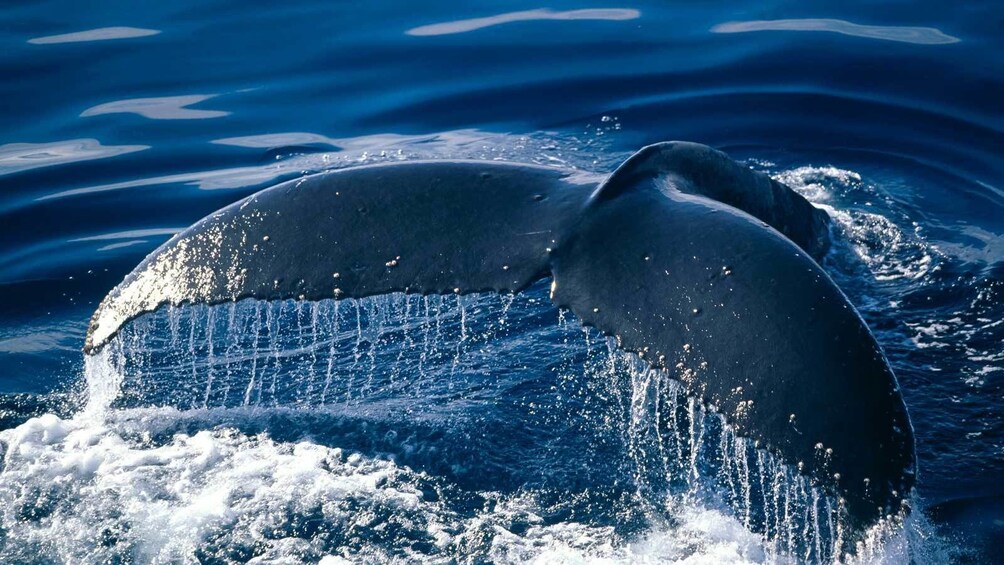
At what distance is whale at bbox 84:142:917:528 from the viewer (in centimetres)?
320

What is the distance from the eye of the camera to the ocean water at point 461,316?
185 inches

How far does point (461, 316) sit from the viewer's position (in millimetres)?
6586

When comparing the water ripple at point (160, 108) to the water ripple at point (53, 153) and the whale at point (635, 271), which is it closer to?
the water ripple at point (53, 153)

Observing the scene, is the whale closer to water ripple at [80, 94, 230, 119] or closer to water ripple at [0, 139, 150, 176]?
water ripple at [0, 139, 150, 176]

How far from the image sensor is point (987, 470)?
4855 millimetres

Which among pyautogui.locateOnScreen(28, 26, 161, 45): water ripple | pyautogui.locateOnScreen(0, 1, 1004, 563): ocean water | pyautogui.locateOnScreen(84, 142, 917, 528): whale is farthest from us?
pyautogui.locateOnScreen(28, 26, 161, 45): water ripple

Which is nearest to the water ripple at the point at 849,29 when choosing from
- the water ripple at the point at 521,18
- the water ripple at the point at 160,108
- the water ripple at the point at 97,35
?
the water ripple at the point at 521,18

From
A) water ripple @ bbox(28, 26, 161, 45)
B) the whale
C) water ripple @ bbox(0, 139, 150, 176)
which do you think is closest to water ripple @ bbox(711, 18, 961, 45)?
Answer: water ripple @ bbox(0, 139, 150, 176)

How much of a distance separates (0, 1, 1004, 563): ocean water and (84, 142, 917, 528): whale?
0.69ft

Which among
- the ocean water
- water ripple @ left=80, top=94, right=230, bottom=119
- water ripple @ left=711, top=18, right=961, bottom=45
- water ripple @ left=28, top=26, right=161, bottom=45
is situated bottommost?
the ocean water

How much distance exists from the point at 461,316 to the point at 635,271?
289cm

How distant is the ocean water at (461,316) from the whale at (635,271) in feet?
0.69

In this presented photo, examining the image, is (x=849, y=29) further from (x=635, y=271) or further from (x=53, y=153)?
(x=635, y=271)

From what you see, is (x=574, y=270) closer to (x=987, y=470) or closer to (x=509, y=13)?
(x=987, y=470)
